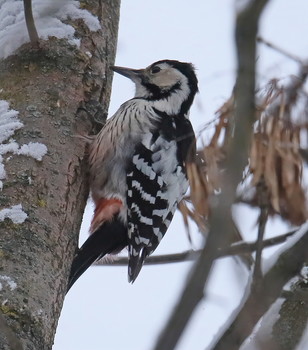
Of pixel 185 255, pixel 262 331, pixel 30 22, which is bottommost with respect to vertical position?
pixel 262 331

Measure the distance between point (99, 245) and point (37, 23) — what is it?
1018mm

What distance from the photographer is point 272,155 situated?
236cm

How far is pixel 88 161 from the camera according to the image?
346 centimetres

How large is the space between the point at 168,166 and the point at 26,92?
955mm

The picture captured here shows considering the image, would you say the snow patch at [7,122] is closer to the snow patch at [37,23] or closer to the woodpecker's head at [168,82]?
the snow patch at [37,23]

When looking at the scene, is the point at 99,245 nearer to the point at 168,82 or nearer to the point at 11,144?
the point at 11,144

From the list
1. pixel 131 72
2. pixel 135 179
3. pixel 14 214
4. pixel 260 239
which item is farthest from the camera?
pixel 131 72

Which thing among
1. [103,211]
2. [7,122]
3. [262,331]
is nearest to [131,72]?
[103,211]

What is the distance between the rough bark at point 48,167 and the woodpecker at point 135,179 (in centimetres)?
25

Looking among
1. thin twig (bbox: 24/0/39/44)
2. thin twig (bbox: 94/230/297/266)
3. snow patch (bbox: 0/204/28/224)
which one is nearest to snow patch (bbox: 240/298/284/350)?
thin twig (bbox: 94/230/297/266)

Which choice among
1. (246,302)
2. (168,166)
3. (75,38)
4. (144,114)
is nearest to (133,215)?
(168,166)

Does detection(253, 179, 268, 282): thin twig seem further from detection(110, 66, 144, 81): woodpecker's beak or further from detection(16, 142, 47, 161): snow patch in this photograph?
detection(110, 66, 144, 81): woodpecker's beak

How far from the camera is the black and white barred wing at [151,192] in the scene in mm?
3625

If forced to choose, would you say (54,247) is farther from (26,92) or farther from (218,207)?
(218,207)
